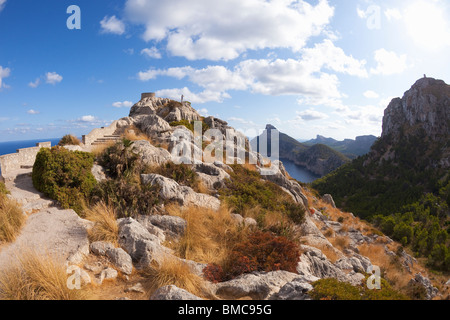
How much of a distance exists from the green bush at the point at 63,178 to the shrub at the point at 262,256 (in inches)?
220

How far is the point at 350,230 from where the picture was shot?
18531mm

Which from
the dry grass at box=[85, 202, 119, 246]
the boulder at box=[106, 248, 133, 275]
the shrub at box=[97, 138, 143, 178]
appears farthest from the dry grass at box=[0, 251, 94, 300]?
the shrub at box=[97, 138, 143, 178]

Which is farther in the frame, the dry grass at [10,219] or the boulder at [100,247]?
the dry grass at [10,219]

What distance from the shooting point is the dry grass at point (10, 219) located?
5805 millimetres

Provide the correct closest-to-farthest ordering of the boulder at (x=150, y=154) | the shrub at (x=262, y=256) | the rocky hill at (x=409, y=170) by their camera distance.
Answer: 1. the shrub at (x=262, y=256)
2. the boulder at (x=150, y=154)
3. the rocky hill at (x=409, y=170)

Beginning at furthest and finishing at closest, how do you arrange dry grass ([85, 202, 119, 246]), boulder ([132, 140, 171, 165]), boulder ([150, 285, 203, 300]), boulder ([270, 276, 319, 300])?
boulder ([132, 140, 171, 165]), dry grass ([85, 202, 119, 246]), boulder ([270, 276, 319, 300]), boulder ([150, 285, 203, 300])

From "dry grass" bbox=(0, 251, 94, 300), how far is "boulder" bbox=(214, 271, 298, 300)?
8.50 ft

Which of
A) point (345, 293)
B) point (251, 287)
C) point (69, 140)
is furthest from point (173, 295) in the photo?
point (69, 140)

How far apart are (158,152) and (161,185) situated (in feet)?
13.7

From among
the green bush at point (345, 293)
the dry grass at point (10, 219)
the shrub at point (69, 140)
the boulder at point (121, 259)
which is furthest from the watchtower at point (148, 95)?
the green bush at point (345, 293)

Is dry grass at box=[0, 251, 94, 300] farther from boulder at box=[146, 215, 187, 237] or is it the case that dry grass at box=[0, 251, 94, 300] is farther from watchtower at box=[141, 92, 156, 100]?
watchtower at box=[141, 92, 156, 100]

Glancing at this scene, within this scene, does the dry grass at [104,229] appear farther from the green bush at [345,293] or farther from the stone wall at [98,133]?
the stone wall at [98,133]

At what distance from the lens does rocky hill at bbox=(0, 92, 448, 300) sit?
4.60 metres

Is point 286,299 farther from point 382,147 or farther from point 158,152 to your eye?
point 382,147
